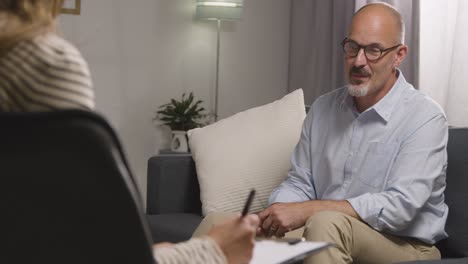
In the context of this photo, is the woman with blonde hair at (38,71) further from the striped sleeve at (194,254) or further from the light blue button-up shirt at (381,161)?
the light blue button-up shirt at (381,161)

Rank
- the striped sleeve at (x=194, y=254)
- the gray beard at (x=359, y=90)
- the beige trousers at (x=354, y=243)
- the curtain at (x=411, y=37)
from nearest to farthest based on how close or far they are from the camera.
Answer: the striped sleeve at (x=194, y=254)
the beige trousers at (x=354, y=243)
the gray beard at (x=359, y=90)
the curtain at (x=411, y=37)

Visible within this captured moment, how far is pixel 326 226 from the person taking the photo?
6.63 ft

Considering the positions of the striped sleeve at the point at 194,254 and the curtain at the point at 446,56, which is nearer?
the striped sleeve at the point at 194,254

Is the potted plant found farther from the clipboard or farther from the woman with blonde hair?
the woman with blonde hair

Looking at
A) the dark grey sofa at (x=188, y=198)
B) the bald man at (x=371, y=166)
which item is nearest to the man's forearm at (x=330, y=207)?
the bald man at (x=371, y=166)

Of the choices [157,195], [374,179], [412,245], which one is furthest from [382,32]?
[157,195]

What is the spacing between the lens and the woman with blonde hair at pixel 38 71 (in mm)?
796

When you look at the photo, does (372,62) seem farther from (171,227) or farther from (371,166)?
(171,227)

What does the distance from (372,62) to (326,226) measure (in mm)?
615

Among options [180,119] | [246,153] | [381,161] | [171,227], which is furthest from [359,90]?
[180,119]

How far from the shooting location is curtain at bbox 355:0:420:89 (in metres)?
3.72

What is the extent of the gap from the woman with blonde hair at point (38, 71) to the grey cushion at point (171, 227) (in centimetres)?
188

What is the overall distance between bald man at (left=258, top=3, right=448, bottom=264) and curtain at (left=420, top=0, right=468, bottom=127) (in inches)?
42.6

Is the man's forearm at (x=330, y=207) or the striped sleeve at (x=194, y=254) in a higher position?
the striped sleeve at (x=194, y=254)
